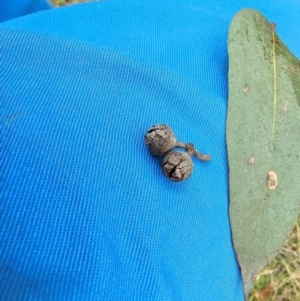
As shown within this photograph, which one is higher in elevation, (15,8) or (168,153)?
(15,8)

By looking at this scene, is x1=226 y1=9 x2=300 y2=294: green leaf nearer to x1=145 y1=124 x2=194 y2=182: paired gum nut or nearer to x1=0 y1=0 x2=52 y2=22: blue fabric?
x1=145 y1=124 x2=194 y2=182: paired gum nut

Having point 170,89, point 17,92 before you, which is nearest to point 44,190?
point 17,92

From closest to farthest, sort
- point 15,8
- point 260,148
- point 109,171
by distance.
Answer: point 109,171 → point 260,148 → point 15,8

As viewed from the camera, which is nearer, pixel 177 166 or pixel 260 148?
pixel 177 166

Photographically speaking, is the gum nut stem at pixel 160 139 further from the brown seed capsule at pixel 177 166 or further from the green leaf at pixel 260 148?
the green leaf at pixel 260 148

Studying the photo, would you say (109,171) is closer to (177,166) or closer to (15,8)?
(177,166)

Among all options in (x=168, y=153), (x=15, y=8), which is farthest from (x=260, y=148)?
(x=15, y=8)

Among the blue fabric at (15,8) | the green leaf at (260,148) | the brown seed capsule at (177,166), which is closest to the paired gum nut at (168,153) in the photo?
the brown seed capsule at (177,166)

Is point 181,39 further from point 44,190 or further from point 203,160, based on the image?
point 44,190
